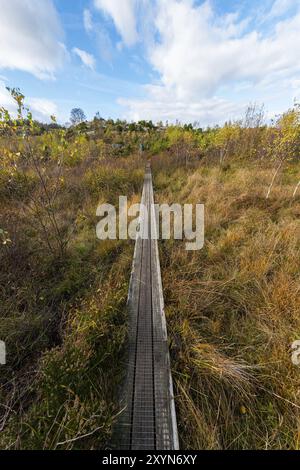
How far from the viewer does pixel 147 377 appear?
1706 mm

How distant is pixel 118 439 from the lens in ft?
4.31

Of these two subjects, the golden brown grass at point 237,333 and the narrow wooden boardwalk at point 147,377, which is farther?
the golden brown grass at point 237,333

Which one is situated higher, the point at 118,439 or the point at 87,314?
the point at 87,314

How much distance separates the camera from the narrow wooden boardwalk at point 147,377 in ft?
4.40

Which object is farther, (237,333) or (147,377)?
(237,333)

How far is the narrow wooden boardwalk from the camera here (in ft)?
4.40

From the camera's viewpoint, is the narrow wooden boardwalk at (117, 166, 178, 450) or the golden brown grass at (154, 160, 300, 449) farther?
the golden brown grass at (154, 160, 300, 449)

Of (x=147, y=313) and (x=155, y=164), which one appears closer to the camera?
(x=147, y=313)

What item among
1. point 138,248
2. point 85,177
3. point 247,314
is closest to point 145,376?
point 247,314

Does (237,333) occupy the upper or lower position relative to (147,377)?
upper
